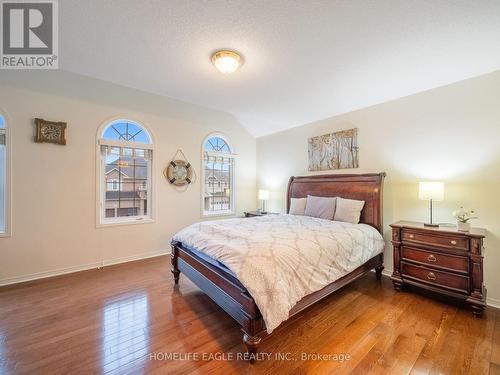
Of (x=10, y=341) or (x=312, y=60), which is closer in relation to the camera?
(x=10, y=341)

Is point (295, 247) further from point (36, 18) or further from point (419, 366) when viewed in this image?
point (36, 18)

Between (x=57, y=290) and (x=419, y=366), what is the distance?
3662 millimetres

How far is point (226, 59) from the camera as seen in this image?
93.7 inches

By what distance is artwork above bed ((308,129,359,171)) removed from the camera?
143 inches

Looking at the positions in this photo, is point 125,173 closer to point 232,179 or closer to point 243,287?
point 232,179

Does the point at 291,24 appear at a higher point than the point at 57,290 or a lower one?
higher

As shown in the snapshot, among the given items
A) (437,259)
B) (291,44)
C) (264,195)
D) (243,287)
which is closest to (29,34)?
(291,44)

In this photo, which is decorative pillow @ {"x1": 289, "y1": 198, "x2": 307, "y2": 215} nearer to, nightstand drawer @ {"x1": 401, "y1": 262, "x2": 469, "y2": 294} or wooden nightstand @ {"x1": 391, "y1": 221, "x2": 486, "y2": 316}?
wooden nightstand @ {"x1": 391, "y1": 221, "x2": 486, "y2": 316}

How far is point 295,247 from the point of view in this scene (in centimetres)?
198

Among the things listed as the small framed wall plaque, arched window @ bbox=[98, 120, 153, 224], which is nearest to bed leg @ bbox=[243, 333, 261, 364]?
arched window @ bbox=[98, 120, 153, 224]

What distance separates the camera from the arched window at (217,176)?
4.67 metres

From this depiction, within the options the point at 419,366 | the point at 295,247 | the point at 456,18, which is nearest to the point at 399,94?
the point at 456,18

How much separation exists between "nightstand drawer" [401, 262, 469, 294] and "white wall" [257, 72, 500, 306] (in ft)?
1.59

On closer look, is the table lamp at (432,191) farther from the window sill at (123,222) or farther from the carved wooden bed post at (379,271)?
the window sill at (123,222)
